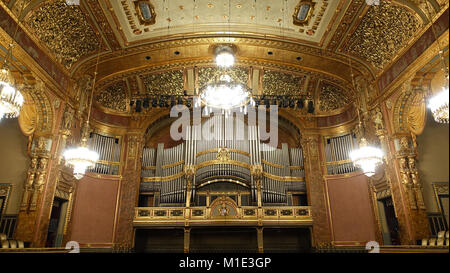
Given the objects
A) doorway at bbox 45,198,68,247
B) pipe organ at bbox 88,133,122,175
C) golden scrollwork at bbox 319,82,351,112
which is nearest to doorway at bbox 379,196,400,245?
golden scrollwork at bbox 319,82,351,112

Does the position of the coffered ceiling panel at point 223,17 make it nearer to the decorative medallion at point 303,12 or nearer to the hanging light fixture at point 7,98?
the decorative medallion at point 303,12

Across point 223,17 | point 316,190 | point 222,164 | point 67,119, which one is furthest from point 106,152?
point 316,190

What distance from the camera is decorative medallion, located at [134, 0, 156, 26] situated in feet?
26.9

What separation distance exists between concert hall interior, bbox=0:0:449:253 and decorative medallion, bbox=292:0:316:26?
4cm

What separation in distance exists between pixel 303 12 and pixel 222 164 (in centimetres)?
611

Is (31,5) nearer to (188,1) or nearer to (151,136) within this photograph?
(188,1)

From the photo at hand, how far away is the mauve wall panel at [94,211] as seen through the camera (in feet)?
31.6

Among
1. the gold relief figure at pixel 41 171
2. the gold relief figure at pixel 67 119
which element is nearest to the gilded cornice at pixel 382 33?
the gold relief figure at pixel 67 119

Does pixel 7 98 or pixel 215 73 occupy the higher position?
pixel 215 73

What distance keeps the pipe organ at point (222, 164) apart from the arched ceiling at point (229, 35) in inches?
114

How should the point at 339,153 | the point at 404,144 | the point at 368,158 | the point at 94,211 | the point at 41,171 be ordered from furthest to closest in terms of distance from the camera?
the point at 339,153 < the point at 94,211 < the point at 404,144 < the point at 41,171 < the point at 368,158

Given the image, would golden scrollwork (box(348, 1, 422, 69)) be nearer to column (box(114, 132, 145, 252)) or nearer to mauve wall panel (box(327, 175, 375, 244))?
mauve wall panel (box(327, 175, 375, 244))

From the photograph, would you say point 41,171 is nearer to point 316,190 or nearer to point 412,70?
point 316,190

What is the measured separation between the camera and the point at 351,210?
10.3 meters
